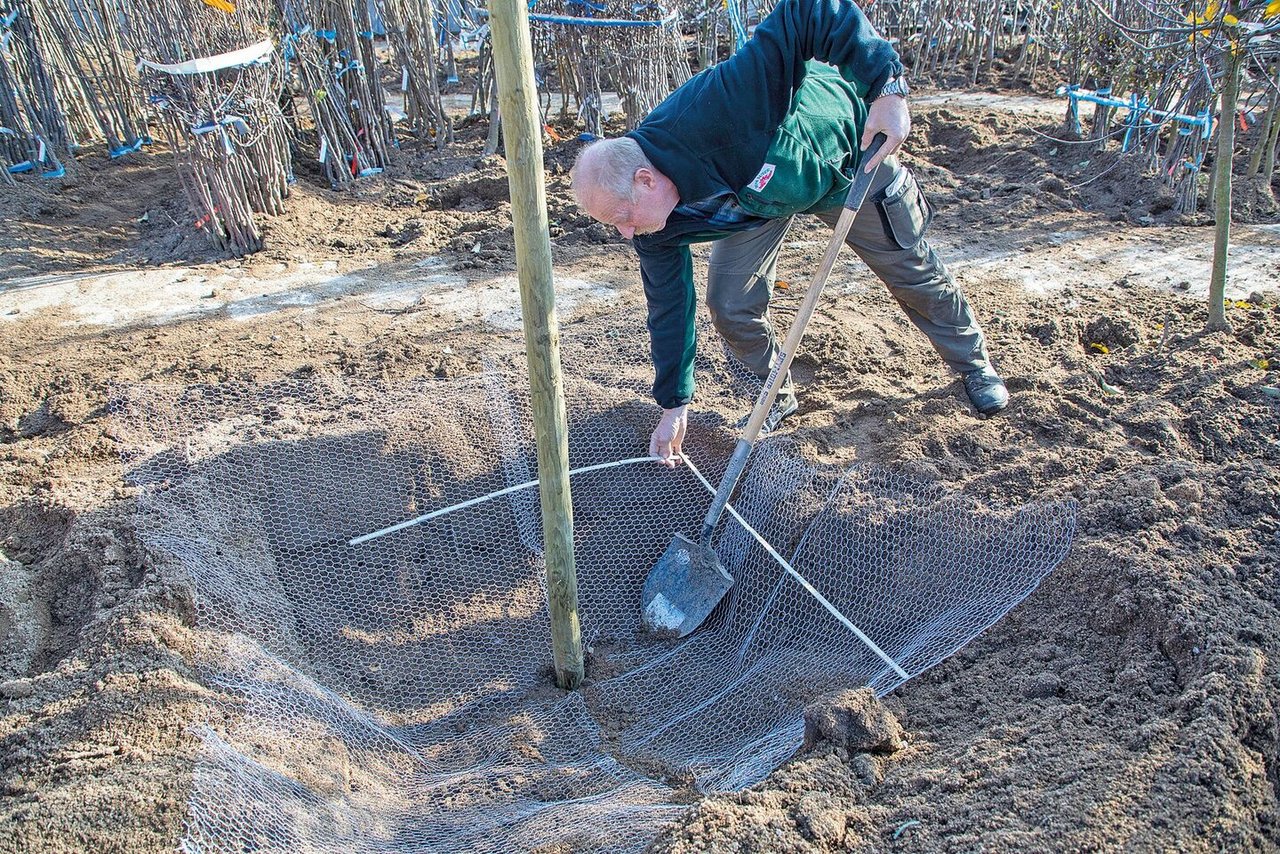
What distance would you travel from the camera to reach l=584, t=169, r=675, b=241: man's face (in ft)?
7.63

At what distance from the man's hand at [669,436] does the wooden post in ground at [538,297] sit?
719 mm

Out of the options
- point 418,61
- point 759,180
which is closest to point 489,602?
point 759,180

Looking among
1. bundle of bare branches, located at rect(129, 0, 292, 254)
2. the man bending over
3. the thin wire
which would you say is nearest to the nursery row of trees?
bundle of bare branches, located at rect(129, 0, 292, 254)

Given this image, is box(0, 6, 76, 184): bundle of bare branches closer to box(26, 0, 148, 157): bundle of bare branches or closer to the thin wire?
box(26, 0, 148, 157): bundle of bare branches

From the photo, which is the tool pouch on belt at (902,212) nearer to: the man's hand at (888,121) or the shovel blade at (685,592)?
the man's hand at (888,121)

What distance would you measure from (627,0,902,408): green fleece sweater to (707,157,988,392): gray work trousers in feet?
0.87

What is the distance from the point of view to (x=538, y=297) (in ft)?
6.54

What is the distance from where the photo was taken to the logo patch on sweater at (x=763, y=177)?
253cm

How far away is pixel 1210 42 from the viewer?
3225 mm

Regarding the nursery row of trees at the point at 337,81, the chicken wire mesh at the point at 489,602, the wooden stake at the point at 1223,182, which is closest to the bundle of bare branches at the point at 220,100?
the nursery row of trees at the point at 337,81

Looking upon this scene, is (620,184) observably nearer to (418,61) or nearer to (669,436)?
(669,436)

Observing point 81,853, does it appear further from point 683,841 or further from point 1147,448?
point 1147,448

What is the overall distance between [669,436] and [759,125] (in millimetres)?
1017

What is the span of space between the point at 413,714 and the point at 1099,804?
1743 millimetres
